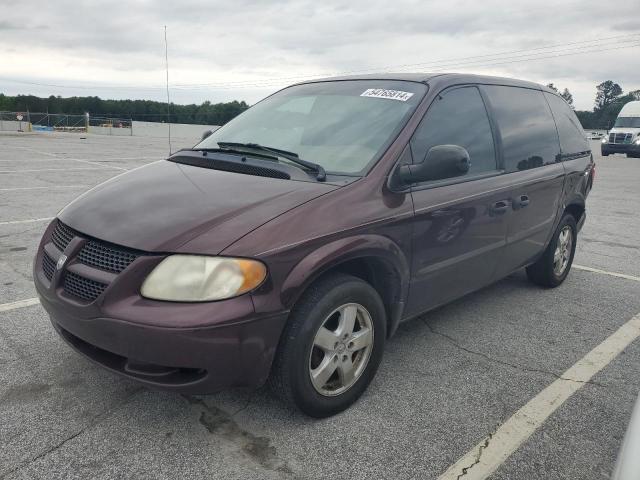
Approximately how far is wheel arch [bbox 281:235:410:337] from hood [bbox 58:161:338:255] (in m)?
0.27

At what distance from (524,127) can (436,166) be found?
65.8 inches

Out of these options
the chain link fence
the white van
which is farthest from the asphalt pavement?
the chain link fence

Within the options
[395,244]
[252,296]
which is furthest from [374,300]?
[252,296]

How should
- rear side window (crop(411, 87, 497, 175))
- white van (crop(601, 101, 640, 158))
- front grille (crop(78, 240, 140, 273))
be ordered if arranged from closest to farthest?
front grille (crop(78, 240, 140, 273)) → rear side window (crop(411, 87, 497, 175)) → white van (crop(601, 101, 640, 158))

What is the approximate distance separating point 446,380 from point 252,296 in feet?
4.74

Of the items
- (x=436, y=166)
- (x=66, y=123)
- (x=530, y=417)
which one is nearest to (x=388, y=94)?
(x=436, y=166)

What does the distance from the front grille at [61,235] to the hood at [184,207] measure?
4 cm

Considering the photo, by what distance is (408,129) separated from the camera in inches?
119

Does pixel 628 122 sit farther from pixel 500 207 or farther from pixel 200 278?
pixel 200 278

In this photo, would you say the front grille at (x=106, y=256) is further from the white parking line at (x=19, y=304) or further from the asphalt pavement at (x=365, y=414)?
the white parking line at (x=19, y=304)

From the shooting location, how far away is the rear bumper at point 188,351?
7.04 ft

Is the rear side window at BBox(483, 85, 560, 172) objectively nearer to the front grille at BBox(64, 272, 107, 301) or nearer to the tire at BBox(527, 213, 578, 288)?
the tire at BBox(527, 213, 578, 288)

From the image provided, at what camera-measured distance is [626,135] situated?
26.8 m

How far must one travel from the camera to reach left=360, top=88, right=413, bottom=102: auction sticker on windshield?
127 inches
